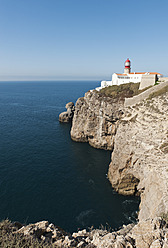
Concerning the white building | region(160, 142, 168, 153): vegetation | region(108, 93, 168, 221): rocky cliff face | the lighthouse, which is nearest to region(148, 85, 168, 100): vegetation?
region(108, 93, 168, 221): rocky cliff face

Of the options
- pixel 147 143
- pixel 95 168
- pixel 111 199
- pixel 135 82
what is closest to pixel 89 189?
pixel 111 199

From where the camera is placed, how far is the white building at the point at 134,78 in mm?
50062

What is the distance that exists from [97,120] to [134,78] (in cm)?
2268

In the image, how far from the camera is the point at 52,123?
81.9 m

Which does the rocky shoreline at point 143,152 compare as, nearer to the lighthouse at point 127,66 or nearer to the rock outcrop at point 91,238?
the rock outcrop at point 91,238

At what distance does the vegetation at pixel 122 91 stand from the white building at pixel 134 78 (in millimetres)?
2628

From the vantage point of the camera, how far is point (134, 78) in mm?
60812

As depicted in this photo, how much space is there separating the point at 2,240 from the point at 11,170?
112 feet

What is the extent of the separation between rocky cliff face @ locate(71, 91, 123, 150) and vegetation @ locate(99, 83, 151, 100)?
2.76 metres

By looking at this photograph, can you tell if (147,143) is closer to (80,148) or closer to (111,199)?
(111,199)

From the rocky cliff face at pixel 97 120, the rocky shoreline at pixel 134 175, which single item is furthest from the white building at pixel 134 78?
the rocky shoreline at pixel 134 175

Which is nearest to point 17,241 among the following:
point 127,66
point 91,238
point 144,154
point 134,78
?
point 91,238

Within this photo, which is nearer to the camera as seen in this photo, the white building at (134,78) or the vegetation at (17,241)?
the vegetation at (17,241)

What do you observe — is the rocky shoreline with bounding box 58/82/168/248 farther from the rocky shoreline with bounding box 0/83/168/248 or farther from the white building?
the white building
